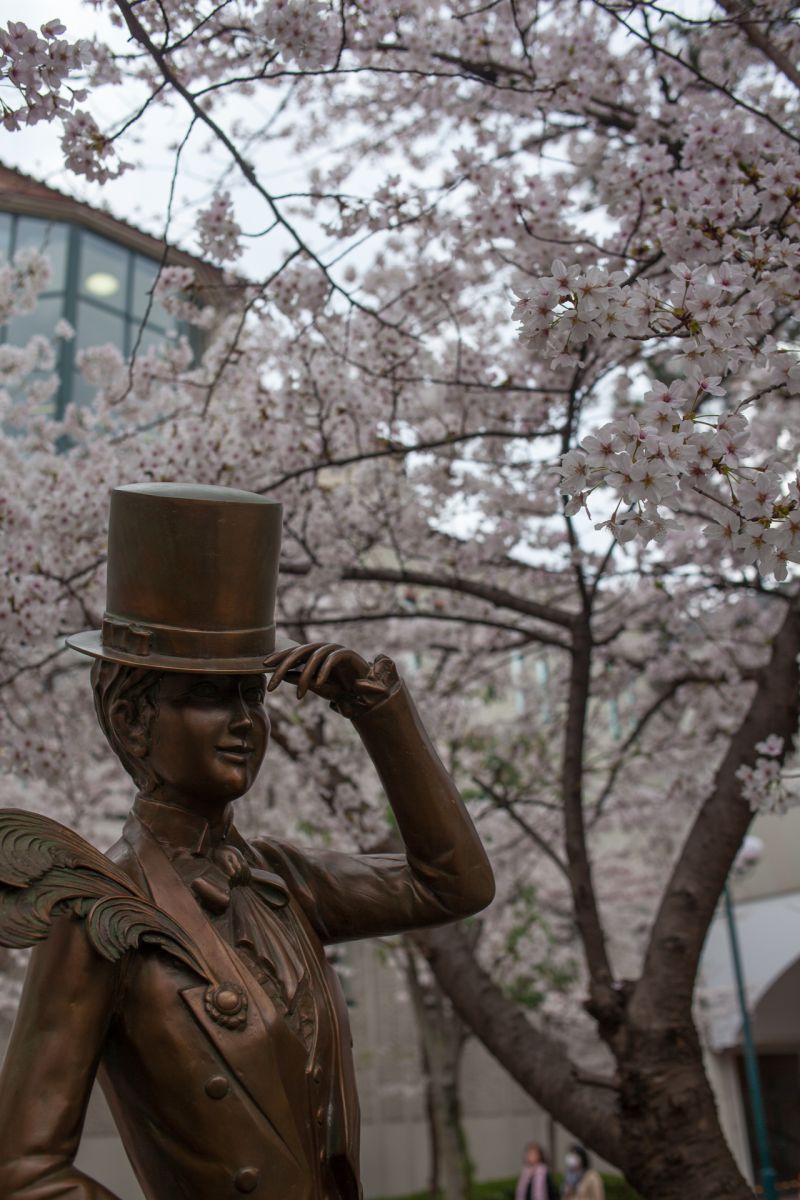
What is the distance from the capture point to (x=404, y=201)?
4879 millimetres

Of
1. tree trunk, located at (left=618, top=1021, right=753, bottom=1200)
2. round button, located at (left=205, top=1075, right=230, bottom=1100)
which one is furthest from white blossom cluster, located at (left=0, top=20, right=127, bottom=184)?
tree trunk, located at (left=618, top=1021, right=753, bottom=1200)

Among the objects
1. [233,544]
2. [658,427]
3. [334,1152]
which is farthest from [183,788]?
[658,427]

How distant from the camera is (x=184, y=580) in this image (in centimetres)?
206

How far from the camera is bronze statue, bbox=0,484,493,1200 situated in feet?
6.06

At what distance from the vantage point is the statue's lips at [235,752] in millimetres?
2096

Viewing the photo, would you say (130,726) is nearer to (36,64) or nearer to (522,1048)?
(36,64)

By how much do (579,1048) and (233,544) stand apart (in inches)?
814

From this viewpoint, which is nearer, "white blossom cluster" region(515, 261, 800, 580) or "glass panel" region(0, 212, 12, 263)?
"white blossom cluster" region(515, 261, 800, 580)

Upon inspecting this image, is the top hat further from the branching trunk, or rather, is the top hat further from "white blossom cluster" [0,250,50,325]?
"white blossom cluster" [0,250,50,325]

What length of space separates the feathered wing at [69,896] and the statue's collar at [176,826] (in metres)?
0.16

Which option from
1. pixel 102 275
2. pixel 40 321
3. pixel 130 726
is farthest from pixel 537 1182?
pixel 102 275

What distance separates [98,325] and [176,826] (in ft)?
45.1

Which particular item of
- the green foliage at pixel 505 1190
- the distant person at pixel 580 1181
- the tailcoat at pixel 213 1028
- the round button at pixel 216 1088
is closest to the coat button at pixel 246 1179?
the tailcoat at pixel 213 1028

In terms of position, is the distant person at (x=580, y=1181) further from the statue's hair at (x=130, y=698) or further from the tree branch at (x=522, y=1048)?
the statue's hair at (x=130, y=698)
